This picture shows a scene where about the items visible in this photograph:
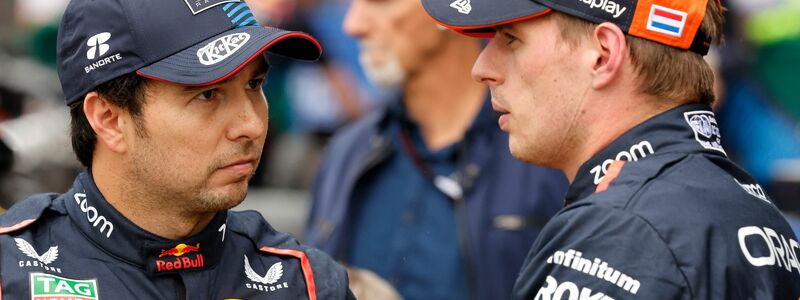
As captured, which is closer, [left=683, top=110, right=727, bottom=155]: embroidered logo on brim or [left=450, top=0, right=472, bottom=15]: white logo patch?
[left=683, top=110, right=727, bottom=155]: embroidered logo on brim

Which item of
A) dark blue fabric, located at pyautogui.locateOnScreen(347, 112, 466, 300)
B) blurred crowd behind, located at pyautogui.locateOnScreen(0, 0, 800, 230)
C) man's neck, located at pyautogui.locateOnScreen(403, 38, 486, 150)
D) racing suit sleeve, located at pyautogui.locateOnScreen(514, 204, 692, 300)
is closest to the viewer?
racing suit sleeve, located at pyautogui.locateOnScreen(514, 204, 692, 300)

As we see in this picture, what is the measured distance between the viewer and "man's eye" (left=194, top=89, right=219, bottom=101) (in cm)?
326

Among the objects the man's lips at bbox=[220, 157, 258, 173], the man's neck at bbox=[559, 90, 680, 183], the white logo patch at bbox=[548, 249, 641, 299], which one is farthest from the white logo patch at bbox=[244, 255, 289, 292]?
the man's neck at bbox=[559, 90, 680, 183]

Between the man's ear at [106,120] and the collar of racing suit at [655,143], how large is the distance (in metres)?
1.18

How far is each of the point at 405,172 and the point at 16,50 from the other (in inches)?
223

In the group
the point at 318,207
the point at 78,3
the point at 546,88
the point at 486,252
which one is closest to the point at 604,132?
the point at 546,88

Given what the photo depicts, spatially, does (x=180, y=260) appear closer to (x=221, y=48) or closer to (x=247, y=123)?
(x=247, y=123)

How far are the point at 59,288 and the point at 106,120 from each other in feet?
1.59

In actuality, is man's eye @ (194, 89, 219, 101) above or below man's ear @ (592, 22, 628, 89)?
below

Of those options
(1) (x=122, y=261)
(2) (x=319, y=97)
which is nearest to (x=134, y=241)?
(1) (x=122, y=261)

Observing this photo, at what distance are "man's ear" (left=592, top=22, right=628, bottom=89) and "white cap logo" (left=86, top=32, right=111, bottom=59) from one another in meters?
1.24

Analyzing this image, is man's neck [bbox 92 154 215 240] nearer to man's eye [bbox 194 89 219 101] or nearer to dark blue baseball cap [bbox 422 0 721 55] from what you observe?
man's eye [bbox 194 89 219 101]

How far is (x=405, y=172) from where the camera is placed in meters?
5.62

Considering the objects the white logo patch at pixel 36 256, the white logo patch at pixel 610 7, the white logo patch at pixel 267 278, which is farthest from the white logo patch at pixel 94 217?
the white logo patch at pixel 610 7
